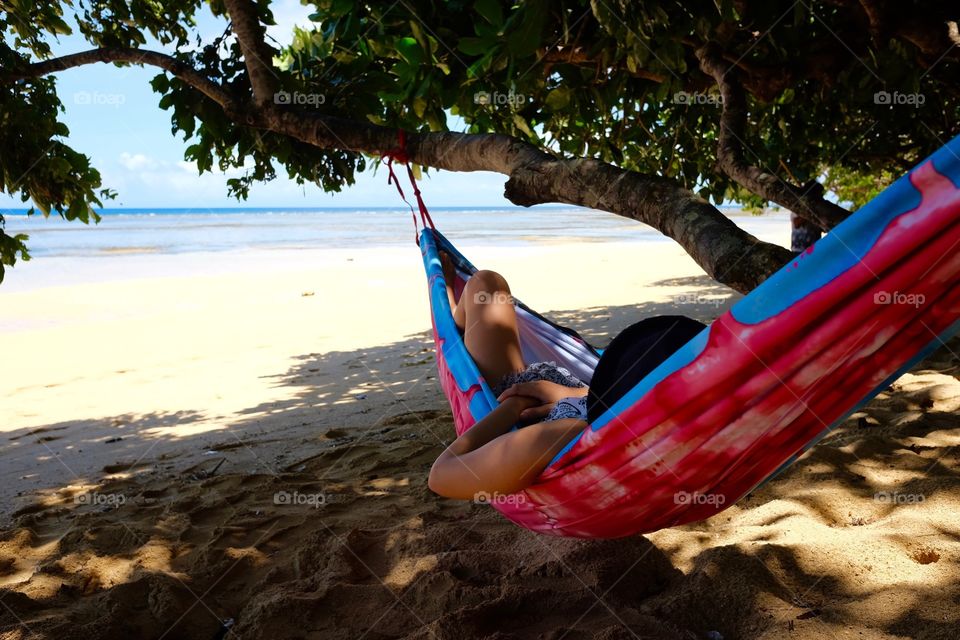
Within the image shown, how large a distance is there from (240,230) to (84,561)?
67.2ft

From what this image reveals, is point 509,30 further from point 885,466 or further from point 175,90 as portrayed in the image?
point 885,466

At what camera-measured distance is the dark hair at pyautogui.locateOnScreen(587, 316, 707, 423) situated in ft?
5.05

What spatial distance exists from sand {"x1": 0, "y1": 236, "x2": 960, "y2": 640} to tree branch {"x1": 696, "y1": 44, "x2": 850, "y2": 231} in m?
0.81

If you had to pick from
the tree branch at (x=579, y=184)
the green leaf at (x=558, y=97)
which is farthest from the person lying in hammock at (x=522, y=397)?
the green leaf at (x=558, y=97)

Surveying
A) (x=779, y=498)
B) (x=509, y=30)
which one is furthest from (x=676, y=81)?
(x=779, y=498)

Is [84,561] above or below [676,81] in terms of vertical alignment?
below

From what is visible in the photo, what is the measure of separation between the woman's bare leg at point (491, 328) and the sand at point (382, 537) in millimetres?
522

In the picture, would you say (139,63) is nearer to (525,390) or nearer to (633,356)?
(525,390)

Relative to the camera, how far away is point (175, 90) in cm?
248

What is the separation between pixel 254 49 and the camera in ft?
7.91

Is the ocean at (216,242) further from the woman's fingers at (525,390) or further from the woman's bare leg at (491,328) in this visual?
the woman's fingers at (525,390)

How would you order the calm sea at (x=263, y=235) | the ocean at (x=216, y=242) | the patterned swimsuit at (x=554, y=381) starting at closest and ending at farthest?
the patterned swimsuit at (x=554, y=381) → the ocean at (x=216, y=242) → the calm sea at (x=263, y=235)

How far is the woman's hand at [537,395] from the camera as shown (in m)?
1.68

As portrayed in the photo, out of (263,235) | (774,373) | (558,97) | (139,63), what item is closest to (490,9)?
(558,97)
